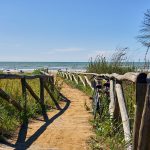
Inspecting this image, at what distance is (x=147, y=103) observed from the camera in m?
4.23

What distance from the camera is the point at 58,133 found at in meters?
8.36

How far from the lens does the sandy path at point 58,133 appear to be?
23.8 feet

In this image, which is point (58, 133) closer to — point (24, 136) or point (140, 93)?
point (24, 136)

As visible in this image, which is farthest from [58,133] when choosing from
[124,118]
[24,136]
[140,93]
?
[140,93]

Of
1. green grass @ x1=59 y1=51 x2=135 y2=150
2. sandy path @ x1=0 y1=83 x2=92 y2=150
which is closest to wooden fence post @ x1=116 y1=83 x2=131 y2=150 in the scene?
green grass @ x1=59 y1=51 x2=135 y2=150

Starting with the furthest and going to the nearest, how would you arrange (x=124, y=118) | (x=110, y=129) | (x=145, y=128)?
(x=110, y=129), (x=124, y=118), (x=145, y=128)

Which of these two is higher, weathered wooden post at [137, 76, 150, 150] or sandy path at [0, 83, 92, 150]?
weathered wooden post at [137, 76, 150, 150]

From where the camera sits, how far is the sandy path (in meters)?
7.26

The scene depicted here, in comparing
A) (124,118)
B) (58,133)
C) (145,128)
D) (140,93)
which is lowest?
(58,133)

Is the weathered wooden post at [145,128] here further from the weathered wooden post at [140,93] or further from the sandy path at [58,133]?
the sandy path at [58,133]

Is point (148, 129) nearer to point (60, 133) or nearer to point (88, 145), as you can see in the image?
point (88, 145)

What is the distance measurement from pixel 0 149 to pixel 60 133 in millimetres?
1829

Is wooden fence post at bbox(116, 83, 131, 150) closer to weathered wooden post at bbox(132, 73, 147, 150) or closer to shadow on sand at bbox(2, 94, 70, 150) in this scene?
weathered wooden post at bbox(132, 73, 147, 150)

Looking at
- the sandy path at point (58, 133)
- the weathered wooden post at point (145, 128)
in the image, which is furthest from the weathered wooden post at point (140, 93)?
the sandy path at point (58, 133)
